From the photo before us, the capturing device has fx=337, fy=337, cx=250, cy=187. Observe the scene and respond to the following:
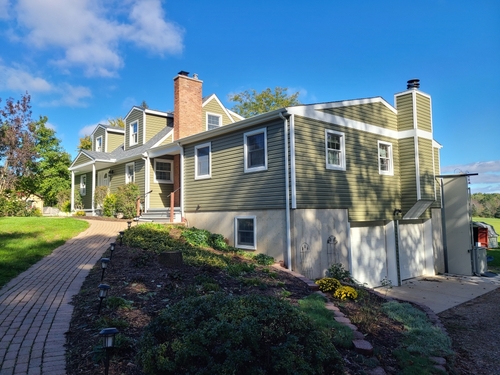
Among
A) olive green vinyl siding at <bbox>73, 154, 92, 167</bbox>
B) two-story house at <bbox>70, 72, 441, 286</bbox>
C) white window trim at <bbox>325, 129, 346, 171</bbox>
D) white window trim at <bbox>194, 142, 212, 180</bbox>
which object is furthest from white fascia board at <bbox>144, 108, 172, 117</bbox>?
white window trim at <bbox>325, 129, 346, 171</bbox>

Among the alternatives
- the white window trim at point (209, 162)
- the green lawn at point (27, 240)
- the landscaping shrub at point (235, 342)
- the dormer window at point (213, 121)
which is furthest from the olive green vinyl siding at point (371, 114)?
the green lawn at point (27, 240)

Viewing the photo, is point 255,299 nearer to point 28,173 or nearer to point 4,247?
point 4,247

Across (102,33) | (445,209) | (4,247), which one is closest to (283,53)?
(102,33)

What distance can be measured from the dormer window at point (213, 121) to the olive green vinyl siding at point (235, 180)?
14.8ft

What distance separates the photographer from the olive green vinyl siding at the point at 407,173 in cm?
1270

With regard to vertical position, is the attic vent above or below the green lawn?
above

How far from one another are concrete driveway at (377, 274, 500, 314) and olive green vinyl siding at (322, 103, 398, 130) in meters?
5.81

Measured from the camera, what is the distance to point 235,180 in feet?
36.1

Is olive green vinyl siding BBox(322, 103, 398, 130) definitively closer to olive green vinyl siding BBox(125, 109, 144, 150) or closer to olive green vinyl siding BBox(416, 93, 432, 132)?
olive green vinyl siding BBox(416, 93, 432, 132)

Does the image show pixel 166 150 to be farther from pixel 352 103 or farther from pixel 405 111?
pixel 405 111

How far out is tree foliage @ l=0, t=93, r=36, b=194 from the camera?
24.2 meters

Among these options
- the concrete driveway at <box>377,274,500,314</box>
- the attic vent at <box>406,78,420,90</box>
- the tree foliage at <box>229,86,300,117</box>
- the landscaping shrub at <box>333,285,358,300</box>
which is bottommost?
the concrete driveway at <box>377,274,500,314</box>

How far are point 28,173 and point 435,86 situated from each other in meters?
27.9

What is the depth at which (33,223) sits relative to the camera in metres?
12.2
